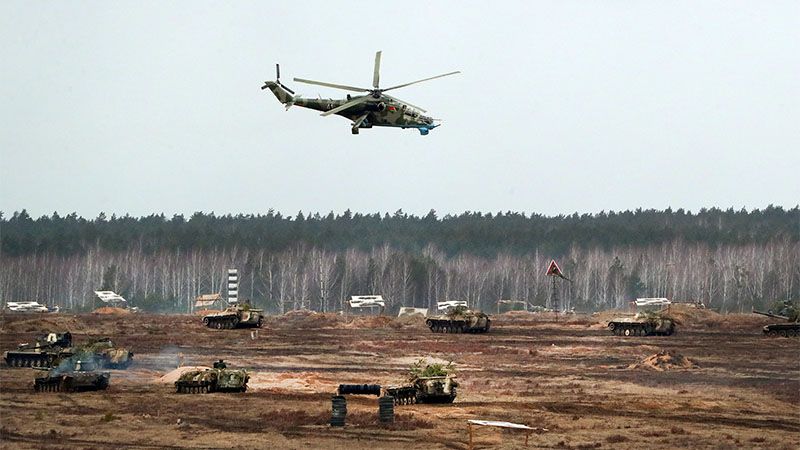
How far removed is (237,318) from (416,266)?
66.9m

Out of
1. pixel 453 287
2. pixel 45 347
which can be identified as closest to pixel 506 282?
pixel 453 287

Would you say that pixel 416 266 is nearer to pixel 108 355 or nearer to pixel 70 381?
pixel 108 355

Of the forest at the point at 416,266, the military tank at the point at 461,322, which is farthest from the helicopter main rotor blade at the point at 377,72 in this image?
the forest at the point at 416,266

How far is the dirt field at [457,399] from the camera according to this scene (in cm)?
3619

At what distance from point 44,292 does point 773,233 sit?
101770 millimetres

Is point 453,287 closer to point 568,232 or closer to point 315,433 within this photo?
point 568,232

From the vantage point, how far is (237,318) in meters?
89.4

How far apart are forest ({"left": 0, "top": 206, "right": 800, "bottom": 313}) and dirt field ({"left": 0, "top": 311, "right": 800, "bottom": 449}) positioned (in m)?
65.3

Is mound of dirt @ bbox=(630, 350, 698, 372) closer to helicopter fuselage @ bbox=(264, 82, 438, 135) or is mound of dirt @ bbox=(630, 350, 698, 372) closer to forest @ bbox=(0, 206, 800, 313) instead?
helicopter fuselage @ bbox=(264, 82, 438, 135)

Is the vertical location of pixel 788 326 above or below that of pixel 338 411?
above

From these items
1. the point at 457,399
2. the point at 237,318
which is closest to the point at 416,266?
the point at 237,318

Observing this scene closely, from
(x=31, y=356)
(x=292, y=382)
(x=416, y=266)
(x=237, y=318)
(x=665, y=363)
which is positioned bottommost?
(x=292, y=382)

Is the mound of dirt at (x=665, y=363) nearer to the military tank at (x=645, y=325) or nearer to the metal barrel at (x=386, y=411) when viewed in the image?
the metal barrel at (x=386, y=411)

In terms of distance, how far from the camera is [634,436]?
120ft
